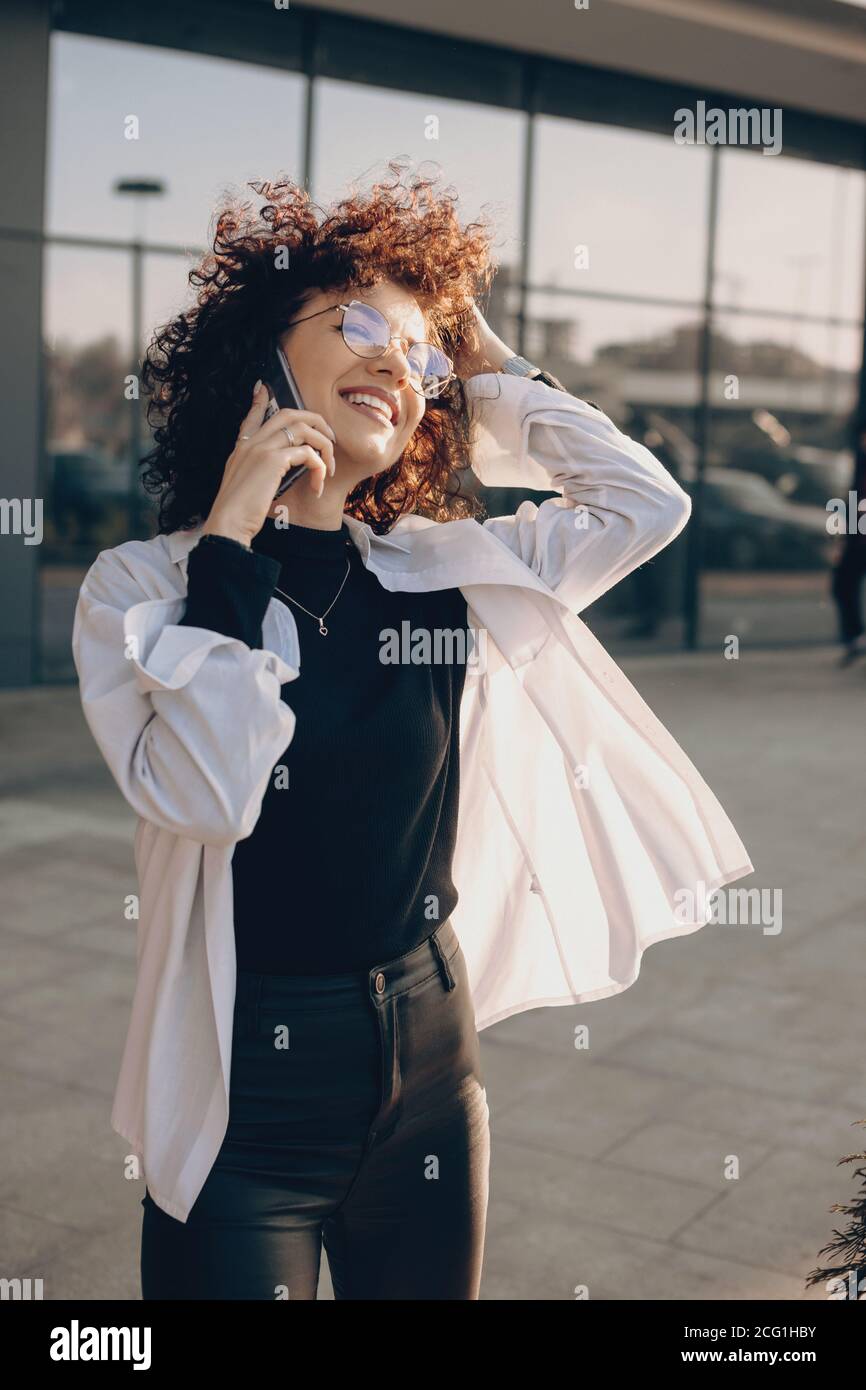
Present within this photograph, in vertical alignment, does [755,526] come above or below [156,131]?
below

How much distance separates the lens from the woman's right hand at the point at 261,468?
71.6 inches

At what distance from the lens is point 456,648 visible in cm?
212

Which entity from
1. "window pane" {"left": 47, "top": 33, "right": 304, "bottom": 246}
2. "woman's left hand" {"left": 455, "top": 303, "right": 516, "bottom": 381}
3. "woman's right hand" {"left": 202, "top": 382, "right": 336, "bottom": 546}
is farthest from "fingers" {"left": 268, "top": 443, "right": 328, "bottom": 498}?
"window pane" {"left": 47, "top": 33, "right": 304, "bottom": 246}

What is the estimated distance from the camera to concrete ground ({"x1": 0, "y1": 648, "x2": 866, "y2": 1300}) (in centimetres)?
354

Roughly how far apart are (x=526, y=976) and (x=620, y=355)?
12438 millimetres

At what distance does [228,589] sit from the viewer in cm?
178

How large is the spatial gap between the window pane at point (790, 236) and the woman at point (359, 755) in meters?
13.3

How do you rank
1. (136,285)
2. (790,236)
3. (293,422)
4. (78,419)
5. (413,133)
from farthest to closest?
(790,236)
(413,133)
(136,285)
(78,419)
(293,422)

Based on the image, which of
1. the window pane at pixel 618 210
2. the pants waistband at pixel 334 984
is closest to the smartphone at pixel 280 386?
the pants waistband at pixel 334 984

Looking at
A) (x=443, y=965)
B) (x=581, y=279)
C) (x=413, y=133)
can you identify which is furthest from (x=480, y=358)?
(x=581, y=279)

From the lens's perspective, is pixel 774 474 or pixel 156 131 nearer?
pixel 156 131

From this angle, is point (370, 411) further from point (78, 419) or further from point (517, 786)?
point (78, 419)

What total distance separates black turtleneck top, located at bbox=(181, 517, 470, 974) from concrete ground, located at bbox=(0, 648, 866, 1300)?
5.92 feet

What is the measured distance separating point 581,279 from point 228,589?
41.6 feet
